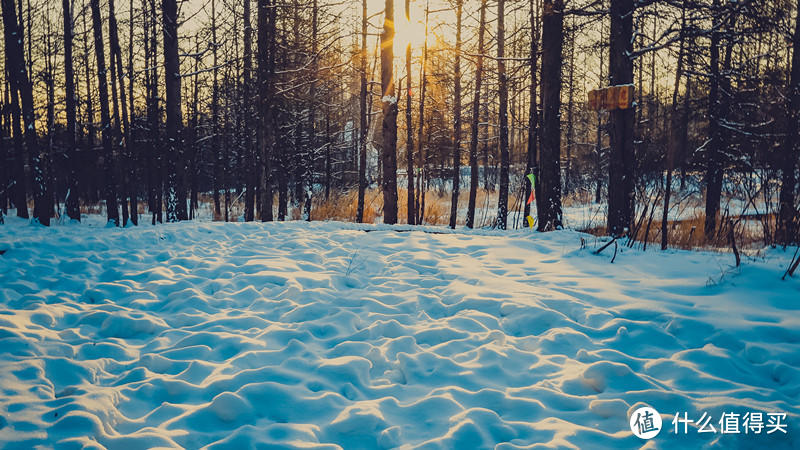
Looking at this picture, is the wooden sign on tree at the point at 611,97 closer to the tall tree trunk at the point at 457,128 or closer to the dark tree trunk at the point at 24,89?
the tall tree trunk at the point at 457,128

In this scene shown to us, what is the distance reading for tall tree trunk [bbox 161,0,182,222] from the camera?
11.2m

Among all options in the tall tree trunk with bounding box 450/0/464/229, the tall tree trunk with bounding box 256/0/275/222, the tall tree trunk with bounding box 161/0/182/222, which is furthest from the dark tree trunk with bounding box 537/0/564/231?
the tall tree trunk with bounding box 161/0/182/222

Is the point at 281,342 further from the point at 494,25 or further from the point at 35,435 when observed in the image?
the point at 494,25

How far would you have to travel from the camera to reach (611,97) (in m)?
8.09

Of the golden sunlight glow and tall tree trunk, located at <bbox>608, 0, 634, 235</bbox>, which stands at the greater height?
the golden sunlight glow

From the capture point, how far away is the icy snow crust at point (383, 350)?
8.04 feet

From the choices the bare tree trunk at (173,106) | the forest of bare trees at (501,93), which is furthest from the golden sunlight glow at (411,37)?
the bare tree trunk at (173,106)

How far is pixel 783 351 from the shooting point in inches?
125

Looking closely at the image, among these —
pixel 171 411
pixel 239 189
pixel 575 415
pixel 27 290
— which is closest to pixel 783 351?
pixel 575 415

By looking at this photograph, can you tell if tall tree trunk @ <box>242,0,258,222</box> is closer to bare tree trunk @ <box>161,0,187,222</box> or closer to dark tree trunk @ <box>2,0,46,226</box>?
bare tree trunk @ <box>161,0,187,222</box>

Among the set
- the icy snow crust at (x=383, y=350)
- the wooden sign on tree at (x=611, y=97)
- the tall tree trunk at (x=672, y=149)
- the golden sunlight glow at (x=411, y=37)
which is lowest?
the icy snow crust at (x=383, y=350)

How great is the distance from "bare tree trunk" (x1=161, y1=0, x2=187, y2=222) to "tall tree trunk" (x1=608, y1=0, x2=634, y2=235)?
1094 centimetres

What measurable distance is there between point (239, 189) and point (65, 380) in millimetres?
26666

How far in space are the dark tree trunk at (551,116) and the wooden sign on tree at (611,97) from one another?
1172mm
